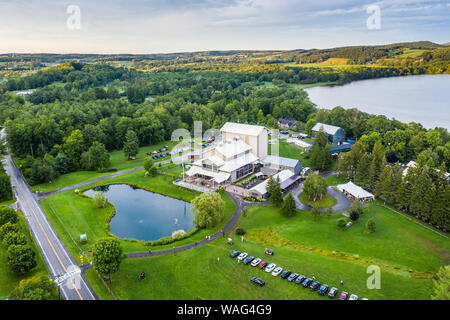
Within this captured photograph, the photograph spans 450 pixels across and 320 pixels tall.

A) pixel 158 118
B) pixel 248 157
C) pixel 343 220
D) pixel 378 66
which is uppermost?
pixel 378 66

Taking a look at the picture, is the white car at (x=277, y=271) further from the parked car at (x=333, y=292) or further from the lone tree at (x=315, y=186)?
the lone tree at (x=315, y=186)

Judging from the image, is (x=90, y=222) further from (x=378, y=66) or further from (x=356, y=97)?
(x=378, y=66)

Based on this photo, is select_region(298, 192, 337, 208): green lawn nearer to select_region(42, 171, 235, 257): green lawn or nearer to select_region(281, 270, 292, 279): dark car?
select_region(42, 171, 235, 257): green lawn

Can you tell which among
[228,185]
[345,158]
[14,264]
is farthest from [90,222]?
[345,158]

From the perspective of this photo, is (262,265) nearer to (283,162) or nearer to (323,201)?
(323,201)

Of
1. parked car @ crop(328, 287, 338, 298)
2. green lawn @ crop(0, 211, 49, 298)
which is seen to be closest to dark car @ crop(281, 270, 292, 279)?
parked car @ crop(328, 287, 338, 298)

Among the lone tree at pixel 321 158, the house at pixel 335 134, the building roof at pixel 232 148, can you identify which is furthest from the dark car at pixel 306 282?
the house at pixel 335 134

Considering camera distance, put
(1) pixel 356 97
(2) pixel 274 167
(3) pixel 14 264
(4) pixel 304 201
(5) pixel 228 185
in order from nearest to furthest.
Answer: (3) pixel 14 264
(4) pixel 304 201
(5) pixel 228 185
(2) pixel 274 167
(1) pixel 356 97
